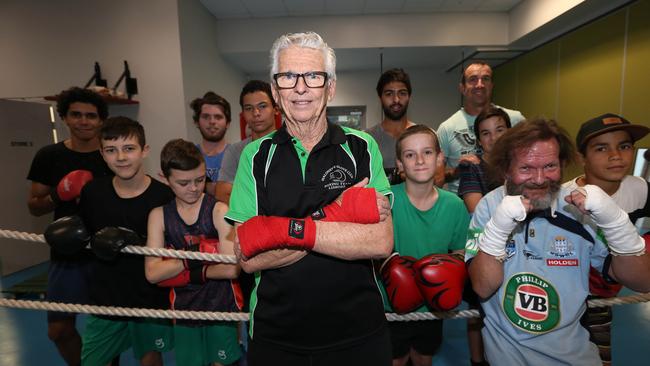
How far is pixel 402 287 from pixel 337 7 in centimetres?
557

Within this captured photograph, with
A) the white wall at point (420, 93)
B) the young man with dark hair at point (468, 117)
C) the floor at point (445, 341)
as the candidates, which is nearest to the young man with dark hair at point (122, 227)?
the floor at point (445, 341)

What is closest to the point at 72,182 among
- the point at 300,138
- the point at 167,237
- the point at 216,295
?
the point at 167,237

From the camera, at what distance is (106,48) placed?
180 inches

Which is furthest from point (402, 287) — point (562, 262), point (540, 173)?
point (540, 173)

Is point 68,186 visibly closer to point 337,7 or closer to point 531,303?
point 531,303

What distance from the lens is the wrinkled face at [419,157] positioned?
5.26ft

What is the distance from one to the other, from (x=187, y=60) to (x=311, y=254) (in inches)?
184

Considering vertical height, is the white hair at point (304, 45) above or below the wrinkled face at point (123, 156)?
above

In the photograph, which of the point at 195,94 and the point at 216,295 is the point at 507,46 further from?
the point at 216,295

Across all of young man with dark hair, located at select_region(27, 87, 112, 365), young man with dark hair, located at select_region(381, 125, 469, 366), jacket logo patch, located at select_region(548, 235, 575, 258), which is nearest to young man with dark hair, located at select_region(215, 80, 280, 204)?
young man with dark hair, located at select_region(27, 87, 112, 365)

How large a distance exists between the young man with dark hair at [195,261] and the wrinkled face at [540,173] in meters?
1.25

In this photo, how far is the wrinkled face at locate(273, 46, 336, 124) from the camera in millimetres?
1008

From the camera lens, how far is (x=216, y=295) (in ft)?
5.40

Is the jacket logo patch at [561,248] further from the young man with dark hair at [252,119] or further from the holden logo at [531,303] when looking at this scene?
the young man with dark hair at [252,119]
